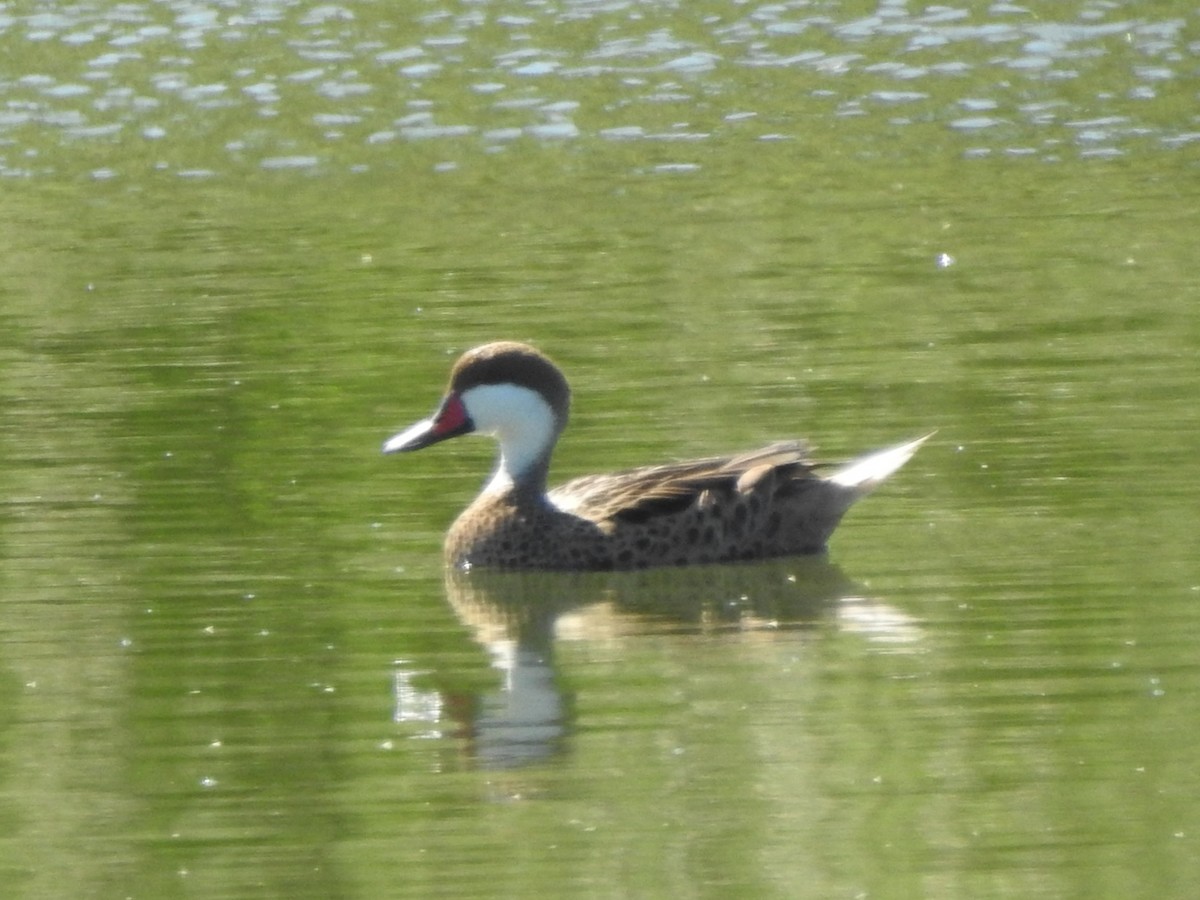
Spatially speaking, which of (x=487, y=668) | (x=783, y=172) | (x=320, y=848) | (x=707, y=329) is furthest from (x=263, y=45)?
(x=320, y=848)

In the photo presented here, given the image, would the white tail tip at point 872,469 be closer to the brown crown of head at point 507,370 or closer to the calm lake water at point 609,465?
the calm lake water at point 609,465

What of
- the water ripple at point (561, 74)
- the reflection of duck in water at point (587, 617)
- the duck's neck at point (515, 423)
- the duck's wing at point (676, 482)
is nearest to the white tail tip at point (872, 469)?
the duck's wing at point (676, 482)

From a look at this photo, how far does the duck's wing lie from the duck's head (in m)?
0.31

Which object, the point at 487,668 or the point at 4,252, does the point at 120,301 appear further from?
the point at 487,668

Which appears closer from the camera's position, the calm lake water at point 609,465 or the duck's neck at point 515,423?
the calm lake water at point 609,465

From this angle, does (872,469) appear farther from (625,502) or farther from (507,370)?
(507,370)

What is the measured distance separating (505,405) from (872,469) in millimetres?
1527

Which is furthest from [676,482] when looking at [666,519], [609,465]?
[609,465]

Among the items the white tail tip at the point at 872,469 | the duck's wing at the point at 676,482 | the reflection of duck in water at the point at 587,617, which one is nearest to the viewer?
the reflection of duck in water at the point at 587,617

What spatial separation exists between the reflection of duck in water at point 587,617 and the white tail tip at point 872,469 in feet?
1.24

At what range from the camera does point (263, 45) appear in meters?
26.1

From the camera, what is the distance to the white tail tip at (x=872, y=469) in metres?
11.6

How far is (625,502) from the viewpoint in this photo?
450 inches

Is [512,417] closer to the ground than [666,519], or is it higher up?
higher up
